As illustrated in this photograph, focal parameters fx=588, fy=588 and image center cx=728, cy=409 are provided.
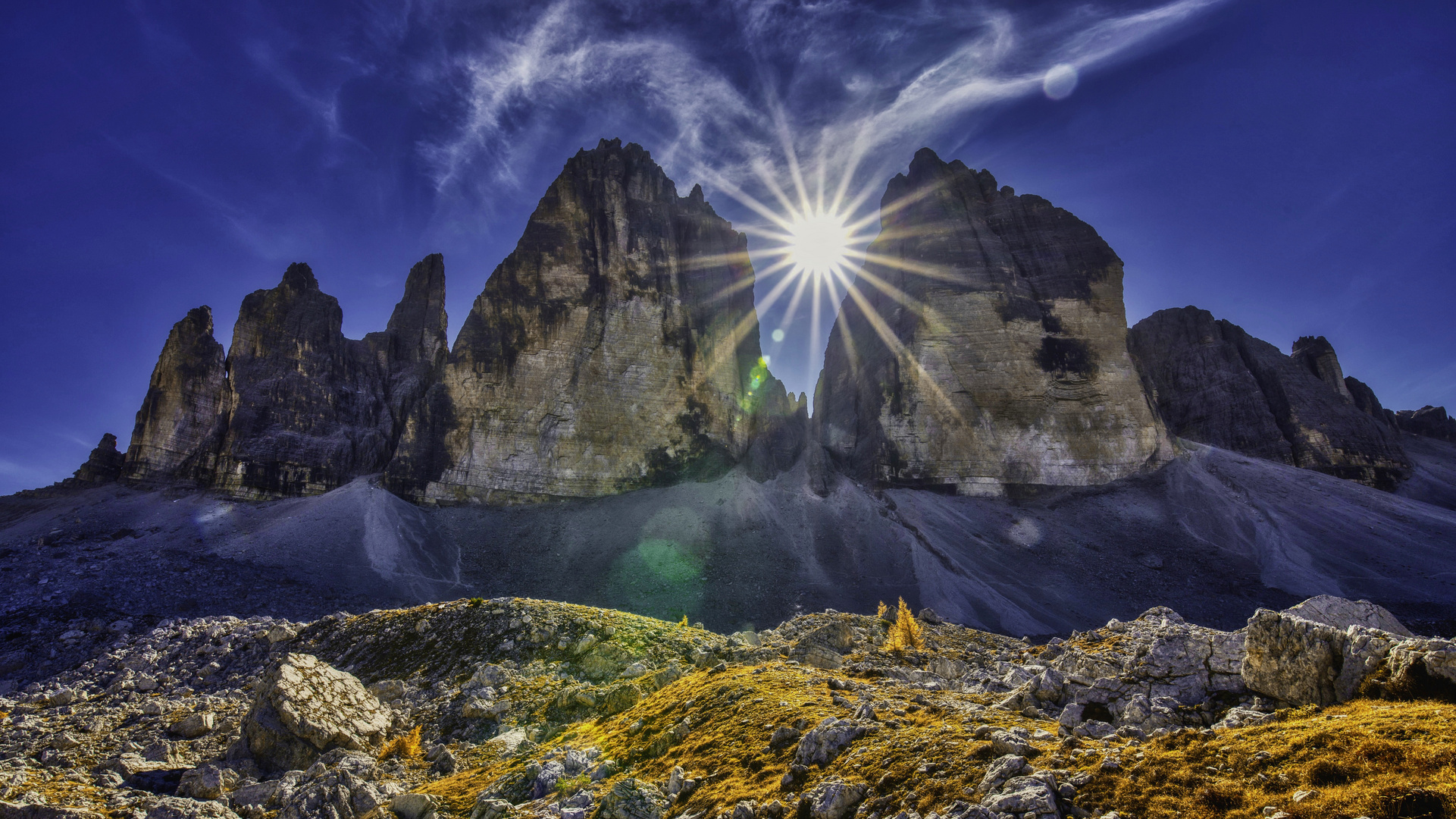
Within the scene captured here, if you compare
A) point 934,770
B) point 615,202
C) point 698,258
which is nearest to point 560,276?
point 615,202

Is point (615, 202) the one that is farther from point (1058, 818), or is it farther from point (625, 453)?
point (1058, 818)

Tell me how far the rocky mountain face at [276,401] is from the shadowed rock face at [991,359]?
4674 centimetres

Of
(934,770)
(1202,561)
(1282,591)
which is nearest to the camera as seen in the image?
(934,770)

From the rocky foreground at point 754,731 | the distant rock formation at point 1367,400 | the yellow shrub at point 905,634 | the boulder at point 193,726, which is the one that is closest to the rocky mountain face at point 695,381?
the distant rock formation at point 1367,400

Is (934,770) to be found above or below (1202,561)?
above

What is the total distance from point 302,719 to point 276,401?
202ft

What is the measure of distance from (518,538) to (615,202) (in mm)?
35712

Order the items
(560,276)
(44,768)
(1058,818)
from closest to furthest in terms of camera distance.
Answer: (1058,818) < (44,768) < (560,276)

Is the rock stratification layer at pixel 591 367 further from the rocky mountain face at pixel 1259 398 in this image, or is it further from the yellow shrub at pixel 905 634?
the rocky mountain face at pixel 1259 398

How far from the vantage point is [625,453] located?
2168 inches

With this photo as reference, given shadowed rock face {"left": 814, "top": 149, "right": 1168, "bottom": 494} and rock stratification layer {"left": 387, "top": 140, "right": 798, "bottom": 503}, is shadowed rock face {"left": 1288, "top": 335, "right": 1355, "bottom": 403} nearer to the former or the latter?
shadowed rock face {"left": 814, "top": 149, "right": 1168, "bottom": 494}

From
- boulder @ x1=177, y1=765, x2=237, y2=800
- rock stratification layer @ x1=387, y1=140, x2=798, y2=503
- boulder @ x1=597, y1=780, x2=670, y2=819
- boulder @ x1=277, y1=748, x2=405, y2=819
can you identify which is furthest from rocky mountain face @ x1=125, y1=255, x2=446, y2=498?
boulder @ x1=597, y1=780, x2=670, y2=819

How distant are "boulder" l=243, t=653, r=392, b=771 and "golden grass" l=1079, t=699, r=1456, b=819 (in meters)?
9.22

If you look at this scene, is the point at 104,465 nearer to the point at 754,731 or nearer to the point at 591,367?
the point at 591,367
